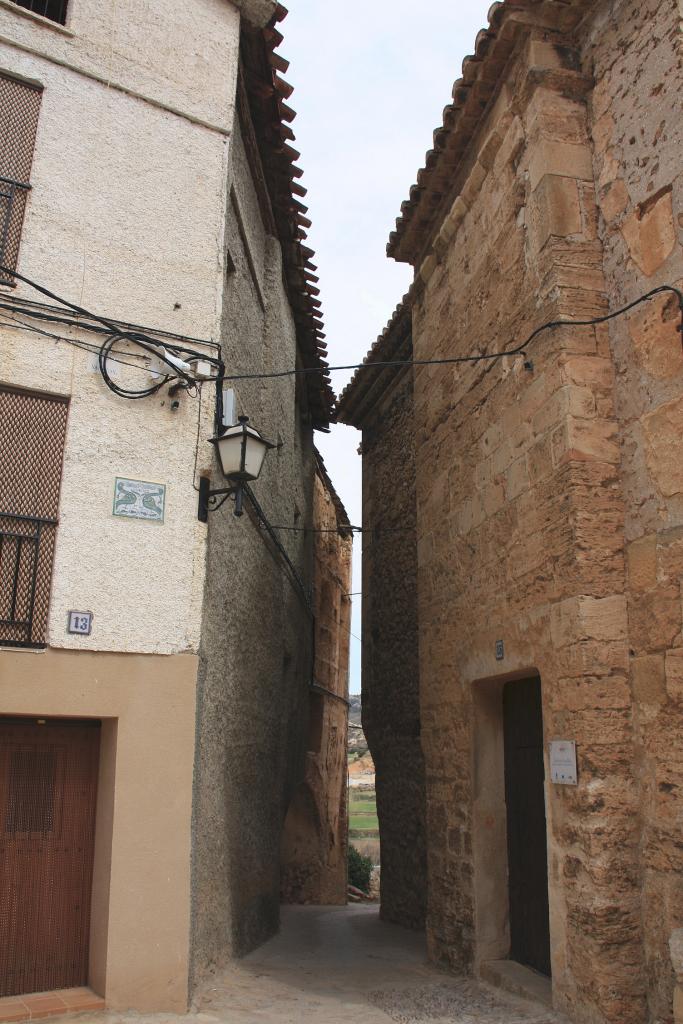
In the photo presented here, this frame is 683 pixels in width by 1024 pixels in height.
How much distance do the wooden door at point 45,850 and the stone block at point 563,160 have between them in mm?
4777

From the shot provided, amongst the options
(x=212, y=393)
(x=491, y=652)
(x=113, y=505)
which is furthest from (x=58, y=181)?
(x=491, y=652)

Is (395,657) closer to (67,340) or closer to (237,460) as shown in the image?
(237,460)

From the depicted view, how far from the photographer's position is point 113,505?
17.7ft

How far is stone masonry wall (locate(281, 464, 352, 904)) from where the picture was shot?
1493cm

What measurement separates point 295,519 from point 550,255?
686cm

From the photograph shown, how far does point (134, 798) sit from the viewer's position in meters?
5.06

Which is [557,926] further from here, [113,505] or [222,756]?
[113,505]

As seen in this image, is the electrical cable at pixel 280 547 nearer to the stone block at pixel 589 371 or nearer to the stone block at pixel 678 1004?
the stone block at pixel 589 371

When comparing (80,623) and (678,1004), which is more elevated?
(80,623)

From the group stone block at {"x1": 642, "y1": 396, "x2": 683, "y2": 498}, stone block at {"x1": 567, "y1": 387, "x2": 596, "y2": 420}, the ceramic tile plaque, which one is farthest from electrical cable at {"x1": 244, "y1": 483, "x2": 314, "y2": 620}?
stone block at {"x1": 642, "y1": 396, "x2": 683, "y2": 498}

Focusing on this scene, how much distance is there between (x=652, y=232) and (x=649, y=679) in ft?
8.72

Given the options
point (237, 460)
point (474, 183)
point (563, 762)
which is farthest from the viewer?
point (474, 183)

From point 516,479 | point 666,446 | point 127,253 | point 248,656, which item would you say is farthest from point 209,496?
point 666,446

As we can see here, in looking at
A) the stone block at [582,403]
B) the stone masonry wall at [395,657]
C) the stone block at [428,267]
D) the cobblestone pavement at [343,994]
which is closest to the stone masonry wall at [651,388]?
the stone block at [582,403]
